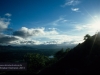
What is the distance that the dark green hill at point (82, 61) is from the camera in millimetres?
44409

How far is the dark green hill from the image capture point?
44.4 metres

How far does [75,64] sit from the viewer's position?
51875 millimetres

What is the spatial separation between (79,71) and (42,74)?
16.5 metres

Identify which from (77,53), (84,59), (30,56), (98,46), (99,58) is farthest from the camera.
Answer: (30,56)

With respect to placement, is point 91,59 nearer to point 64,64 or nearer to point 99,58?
point 99,58

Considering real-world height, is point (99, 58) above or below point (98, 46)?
below

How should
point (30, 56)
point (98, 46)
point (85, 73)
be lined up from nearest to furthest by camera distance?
1. point (85, 73)
2. point (98, 46)
3. point (30, 56)

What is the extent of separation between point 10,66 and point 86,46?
117 ft

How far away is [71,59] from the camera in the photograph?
5647cm

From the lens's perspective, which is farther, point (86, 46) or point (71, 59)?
point (86, 46)

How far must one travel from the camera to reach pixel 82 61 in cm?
5109

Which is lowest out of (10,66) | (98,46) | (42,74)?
(42,74)

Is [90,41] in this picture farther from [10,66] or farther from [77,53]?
[10,66]

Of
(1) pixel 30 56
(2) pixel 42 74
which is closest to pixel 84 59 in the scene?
(2) pixel 42 74
